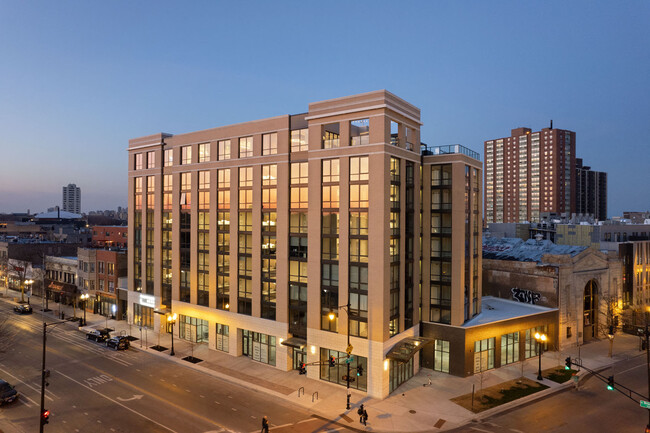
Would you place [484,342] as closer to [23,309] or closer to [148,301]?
[148,301]

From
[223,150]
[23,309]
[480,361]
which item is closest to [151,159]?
[223,150]

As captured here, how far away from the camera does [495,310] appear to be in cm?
4662

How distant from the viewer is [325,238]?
38281mm

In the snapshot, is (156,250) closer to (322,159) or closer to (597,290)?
(322,159)

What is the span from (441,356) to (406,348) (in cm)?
693

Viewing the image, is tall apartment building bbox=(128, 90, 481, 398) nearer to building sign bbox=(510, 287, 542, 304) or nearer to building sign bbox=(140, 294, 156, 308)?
building sign bbox=(140, 294, 156, 308)

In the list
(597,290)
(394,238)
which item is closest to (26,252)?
(394,238)

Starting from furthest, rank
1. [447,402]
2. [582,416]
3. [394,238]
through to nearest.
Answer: [394,238]
[447,402]
[582,416]

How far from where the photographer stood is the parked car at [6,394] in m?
31.5

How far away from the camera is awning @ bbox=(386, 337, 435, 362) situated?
112ft

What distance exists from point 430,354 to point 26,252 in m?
86.1

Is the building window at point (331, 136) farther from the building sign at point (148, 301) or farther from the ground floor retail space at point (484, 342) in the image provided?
the building sign at point (148, 301)

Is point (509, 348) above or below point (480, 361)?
above

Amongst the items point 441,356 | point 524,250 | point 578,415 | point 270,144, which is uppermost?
point 270,144
